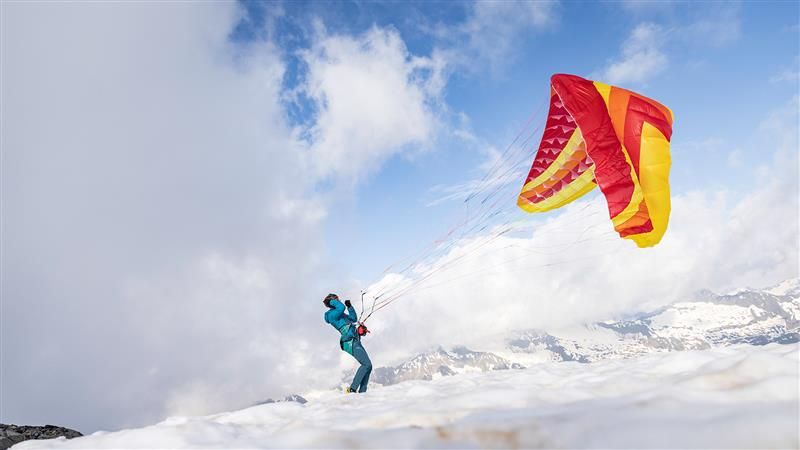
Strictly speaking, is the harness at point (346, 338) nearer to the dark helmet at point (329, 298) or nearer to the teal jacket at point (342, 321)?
the teal jacket at point (342, 321)

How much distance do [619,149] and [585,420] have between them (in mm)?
10670

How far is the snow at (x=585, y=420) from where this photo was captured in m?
2.81

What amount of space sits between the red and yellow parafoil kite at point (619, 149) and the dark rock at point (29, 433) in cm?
1443

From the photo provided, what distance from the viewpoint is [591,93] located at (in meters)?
12.6

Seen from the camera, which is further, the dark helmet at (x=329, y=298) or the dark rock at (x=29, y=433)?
Result: the dark helmet at (x=329, y=298)

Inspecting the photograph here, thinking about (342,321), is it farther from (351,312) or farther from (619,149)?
(619,149)

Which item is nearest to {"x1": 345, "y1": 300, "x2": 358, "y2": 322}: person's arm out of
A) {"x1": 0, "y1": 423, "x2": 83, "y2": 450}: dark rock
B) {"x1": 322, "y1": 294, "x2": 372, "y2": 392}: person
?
{"x1": 322, "y1": 294, "x2": 372, "y2": 392}: person

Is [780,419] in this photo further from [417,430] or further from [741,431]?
[417,430]

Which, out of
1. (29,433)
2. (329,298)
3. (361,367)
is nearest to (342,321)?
(329,298)

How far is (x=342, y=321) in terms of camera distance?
12750mm

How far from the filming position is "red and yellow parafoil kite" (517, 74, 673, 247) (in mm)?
11352

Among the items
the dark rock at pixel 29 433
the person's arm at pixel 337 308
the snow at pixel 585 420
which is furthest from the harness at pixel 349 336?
the snow at pixel 585 420

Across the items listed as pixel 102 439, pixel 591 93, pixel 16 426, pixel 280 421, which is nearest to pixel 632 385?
pixel 280 421

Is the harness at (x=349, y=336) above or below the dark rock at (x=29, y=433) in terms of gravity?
above
